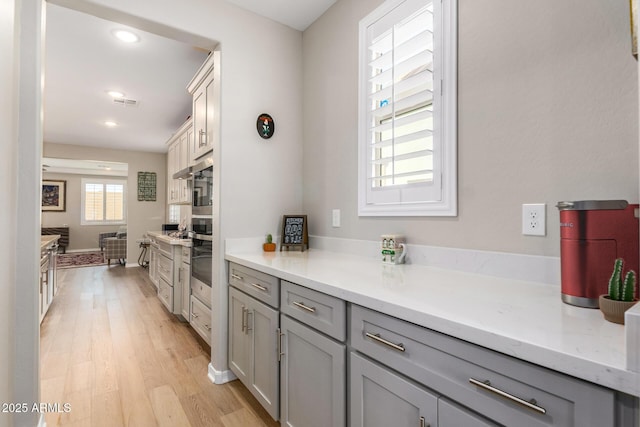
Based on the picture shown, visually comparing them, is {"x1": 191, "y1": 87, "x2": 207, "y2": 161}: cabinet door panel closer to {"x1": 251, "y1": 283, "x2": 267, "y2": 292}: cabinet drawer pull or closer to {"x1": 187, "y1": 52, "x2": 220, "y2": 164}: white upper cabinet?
{"x1": 187, "y1": 52, "x2": 220, "y2": 164}: white upper cabinet

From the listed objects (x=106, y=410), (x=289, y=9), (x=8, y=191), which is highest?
(x=289, y=9)

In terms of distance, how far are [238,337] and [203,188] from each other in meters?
1.31

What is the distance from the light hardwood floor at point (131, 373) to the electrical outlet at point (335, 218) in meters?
1.20

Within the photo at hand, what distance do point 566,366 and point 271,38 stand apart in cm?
253

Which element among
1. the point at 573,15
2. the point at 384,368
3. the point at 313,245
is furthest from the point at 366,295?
the point at 313,245

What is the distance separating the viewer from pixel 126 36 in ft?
8.70

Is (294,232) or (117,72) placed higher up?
(117,72)

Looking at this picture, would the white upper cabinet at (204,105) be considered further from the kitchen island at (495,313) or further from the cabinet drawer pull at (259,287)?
the kitchen island at (495,313)

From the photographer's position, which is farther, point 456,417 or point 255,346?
point 255,346

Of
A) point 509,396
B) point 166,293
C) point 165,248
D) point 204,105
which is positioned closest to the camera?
point 509,396

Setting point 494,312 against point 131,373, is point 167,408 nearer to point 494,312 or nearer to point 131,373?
point 131,373

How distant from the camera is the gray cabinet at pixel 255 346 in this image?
5.26ft

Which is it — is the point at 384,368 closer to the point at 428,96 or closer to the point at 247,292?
the point at 247,292

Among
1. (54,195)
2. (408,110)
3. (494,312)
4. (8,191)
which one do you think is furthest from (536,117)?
(54,195)
